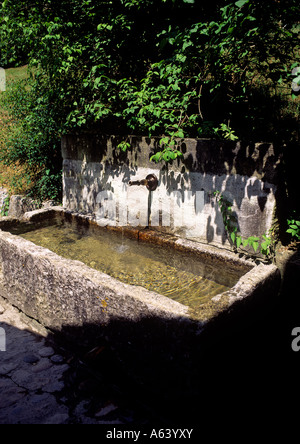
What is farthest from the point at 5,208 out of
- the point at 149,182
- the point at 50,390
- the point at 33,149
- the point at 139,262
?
the point at 50,390

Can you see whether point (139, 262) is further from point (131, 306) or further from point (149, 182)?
point (131, 306)

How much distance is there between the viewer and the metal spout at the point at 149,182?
3.94m

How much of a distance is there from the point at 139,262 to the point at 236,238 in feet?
3.82

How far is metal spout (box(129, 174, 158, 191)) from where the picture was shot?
3939 millimetres

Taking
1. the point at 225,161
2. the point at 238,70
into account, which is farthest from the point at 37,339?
the point at 238,70

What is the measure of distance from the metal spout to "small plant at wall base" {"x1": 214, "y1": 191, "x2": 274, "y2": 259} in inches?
33.9

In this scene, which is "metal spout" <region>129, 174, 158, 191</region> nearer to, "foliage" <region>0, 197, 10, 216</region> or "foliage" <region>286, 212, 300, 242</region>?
"foliage" <region>286, 212, 300, 242</region>

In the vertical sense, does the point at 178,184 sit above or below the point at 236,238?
above

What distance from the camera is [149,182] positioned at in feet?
13.0

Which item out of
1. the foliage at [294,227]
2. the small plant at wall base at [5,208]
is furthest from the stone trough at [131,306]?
the small plant at wall base at [5,208]

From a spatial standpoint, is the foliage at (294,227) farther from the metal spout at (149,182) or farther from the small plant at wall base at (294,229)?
the metal spout at (149,182)
